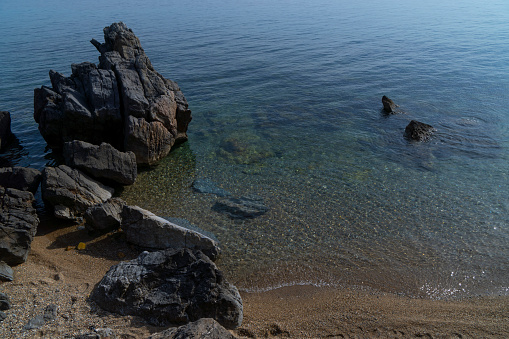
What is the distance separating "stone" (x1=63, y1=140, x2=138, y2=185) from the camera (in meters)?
16.7

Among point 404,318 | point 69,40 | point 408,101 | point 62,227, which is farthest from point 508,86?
point 69,40

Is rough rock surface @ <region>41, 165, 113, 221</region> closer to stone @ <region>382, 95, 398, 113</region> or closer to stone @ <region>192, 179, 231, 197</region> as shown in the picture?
stone @ <region>192, 179, 231, 197</region>

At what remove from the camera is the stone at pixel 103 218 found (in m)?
14.0

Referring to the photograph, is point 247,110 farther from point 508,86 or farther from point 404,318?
point 508,86

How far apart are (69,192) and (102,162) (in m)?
2.35

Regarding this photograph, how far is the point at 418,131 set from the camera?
22234 millimetres

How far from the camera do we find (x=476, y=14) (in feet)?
241

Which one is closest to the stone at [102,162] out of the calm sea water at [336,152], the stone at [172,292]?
the calm sea water at [336,152]

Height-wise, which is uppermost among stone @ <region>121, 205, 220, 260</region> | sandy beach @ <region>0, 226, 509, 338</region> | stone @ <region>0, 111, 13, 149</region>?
stone @ <region>0, 111, 13, 149</region>

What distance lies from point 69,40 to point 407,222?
50.8m

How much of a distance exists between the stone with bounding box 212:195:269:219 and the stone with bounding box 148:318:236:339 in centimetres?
718

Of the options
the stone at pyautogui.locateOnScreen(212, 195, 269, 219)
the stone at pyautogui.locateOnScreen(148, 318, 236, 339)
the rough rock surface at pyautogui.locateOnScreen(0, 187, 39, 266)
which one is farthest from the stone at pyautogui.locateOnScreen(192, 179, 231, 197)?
→ the stone at pyautogui.locateOnScreen(148, 318, 236, 339)

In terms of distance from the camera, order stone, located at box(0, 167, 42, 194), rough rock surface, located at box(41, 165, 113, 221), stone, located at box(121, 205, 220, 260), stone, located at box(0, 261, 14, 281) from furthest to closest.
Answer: stone, located at box(0, 167, 42, 194) < rough rock surface, located at box(41, 165, 113, 221) < stone, located at box(121, 205, 220, 260) < stone, located at box(0, 261, 14, 281)

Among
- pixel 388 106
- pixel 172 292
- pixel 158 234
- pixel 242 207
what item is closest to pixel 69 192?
pixel 158 234
